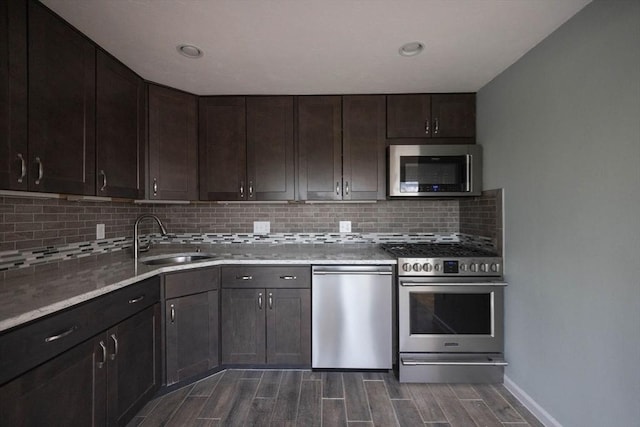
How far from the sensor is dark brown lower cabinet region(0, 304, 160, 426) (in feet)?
3.63

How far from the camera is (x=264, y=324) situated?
232cm

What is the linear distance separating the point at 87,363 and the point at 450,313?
2.23m

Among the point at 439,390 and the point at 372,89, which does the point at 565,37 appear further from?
→ the point at 439,390

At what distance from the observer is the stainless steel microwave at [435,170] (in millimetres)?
2494

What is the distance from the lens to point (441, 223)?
296 centimetres

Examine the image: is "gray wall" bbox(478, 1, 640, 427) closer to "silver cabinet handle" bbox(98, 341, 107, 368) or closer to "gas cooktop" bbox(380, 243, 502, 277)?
"gas cooktop" bbox(380, 243, 502, 277)

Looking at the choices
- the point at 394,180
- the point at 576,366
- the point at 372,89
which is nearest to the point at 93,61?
the point at 372,89

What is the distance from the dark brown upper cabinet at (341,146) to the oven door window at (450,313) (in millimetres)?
963

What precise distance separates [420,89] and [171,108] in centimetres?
212

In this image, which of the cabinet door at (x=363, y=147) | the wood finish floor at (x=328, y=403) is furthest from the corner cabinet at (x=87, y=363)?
the cabinet door at (x=363, y=147)

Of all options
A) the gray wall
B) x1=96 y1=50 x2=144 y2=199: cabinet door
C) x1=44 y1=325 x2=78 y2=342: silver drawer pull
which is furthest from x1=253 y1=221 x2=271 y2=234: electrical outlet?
the gray wall

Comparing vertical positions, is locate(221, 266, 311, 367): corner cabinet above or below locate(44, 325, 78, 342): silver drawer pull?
below

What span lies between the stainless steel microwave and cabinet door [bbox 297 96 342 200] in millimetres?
493

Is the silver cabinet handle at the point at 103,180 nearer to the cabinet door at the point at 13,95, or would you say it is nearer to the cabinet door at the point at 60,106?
the cabinet door at the point at 60,106
